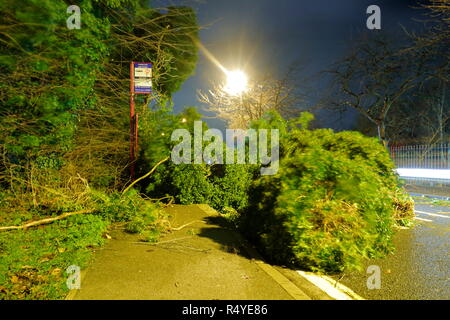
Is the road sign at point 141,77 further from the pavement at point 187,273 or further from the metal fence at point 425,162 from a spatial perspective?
the metal fence at point 425,162

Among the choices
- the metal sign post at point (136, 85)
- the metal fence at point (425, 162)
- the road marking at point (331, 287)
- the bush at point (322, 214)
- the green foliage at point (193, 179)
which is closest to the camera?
the road marking at point (331, 287)

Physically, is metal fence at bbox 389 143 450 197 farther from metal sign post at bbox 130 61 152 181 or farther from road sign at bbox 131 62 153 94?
road sign at bbox 131 62 153 94

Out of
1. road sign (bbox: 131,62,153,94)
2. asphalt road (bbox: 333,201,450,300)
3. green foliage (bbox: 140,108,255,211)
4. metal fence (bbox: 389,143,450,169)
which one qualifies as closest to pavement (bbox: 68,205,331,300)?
asphalt road (bbox: 333,201,450,300)

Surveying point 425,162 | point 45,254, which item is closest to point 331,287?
point 45,254

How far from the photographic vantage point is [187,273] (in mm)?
4188

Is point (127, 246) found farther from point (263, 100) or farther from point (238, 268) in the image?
point (263, 100)

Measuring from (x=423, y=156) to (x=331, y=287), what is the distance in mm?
16890

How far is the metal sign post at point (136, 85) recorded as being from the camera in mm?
11284

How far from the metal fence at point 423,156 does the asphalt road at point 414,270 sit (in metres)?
11.0

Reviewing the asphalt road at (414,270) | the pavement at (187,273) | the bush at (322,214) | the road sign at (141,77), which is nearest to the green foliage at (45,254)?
the pavement at (187,273)

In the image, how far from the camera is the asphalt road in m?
3.67

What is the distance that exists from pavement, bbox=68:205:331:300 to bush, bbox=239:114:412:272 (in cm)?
38
